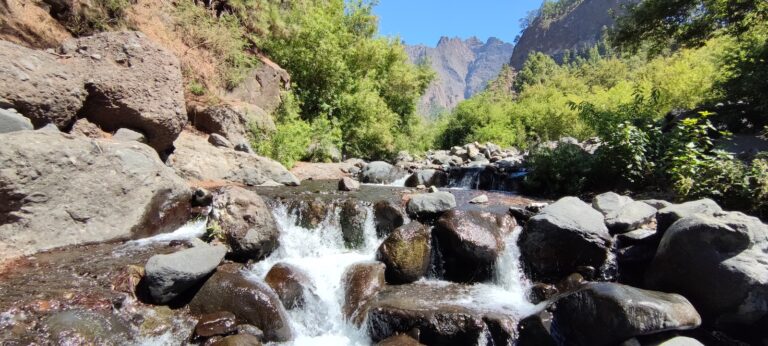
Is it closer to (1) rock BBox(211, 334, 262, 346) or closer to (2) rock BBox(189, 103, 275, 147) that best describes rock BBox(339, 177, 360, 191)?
(2) rock BBox(189, 103, 275, 147)

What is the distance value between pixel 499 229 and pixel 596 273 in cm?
165

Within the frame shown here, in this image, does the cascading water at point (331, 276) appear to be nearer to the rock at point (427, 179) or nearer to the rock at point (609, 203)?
the rock at point (609, 203)

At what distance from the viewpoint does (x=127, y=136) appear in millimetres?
7469

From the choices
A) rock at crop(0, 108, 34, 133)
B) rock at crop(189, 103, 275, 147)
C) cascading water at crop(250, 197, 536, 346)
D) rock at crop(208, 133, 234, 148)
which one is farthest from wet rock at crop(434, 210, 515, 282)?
rock at crop(189, 103, 275, 147)

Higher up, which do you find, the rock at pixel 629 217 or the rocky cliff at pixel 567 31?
the rocky cliff at pixel 567 31

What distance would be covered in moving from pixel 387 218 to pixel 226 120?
691 cm

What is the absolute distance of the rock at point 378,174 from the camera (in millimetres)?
12820

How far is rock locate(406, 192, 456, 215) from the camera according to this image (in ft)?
24.1

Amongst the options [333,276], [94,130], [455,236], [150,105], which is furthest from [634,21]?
[94,130]

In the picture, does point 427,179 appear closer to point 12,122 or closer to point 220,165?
point 220,165

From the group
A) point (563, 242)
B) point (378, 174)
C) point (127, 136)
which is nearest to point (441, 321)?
point (563, 242)

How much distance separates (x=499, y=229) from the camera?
701 centimetres

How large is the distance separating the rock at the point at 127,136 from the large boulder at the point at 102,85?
26 cm

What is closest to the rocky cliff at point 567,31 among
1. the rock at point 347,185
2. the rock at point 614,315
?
the rock at point 347,185
